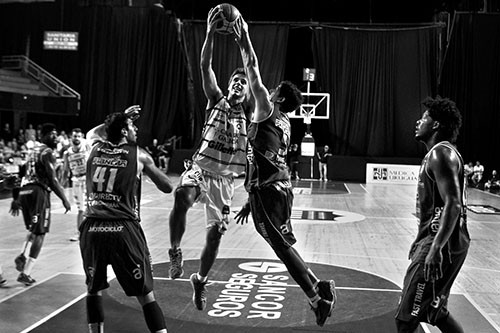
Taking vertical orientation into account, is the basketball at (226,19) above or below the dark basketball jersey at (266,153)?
above

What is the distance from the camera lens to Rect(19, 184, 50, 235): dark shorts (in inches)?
238

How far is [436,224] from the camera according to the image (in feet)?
11.0

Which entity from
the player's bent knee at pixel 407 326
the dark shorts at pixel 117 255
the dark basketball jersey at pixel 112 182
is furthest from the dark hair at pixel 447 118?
the dark shorts at pixel 117 255

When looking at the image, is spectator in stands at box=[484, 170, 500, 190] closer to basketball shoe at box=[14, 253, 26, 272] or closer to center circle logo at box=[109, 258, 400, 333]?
center circle logo at box=[109, 258, 400, 333]

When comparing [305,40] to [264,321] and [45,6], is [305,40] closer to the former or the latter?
[45,6]

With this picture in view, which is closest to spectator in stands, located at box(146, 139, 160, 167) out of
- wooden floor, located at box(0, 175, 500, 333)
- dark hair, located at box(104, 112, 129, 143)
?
wooden floor, located at box(0, 175, 500, 333)

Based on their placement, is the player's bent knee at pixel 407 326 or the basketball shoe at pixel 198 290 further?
the basketball shoe at pixel 198 290

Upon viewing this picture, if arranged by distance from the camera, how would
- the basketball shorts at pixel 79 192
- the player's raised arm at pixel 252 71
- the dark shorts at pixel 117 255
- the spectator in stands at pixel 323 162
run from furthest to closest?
1. the spectator in stands at pixel 323 162
2. the basketball shorts at pixel 79 192
3. the player's raised arm at pixel 252 71
4. the dark shorts at pixel 117 255

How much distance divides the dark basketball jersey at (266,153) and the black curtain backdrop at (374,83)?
20.4 meters

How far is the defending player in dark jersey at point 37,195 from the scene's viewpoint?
6.03 meters

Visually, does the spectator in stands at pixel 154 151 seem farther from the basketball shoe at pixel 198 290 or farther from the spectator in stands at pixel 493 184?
the basketball shoe at pixel 198 290

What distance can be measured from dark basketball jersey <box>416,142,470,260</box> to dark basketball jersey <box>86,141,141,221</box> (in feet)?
6.31

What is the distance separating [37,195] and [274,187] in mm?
3065

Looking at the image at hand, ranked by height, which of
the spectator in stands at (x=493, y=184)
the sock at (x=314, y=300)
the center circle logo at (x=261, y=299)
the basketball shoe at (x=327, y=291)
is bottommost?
the spectator in stands at (x=493, y=184)
